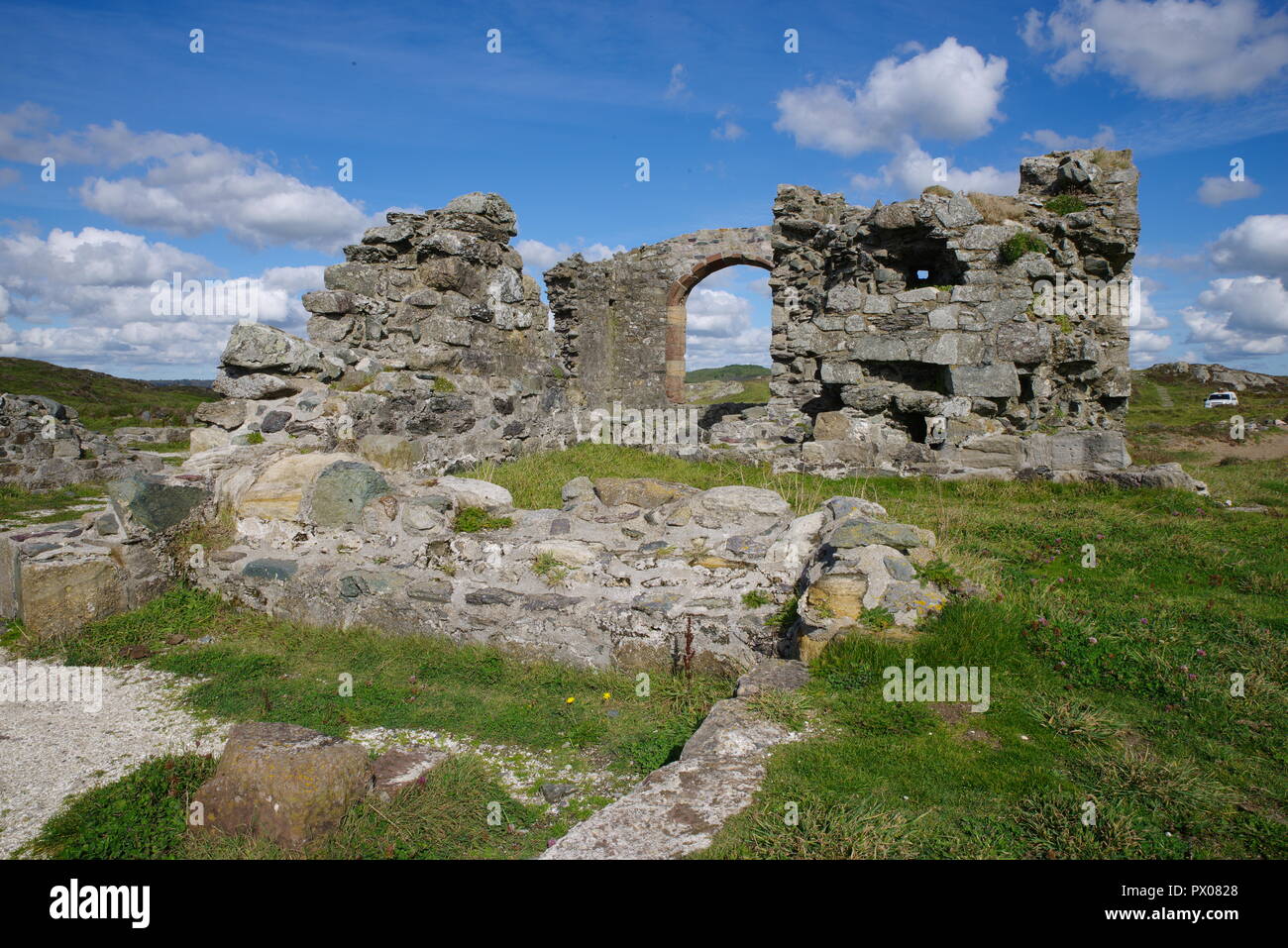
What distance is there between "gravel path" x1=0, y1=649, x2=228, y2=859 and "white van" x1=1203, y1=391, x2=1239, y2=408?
37.2 m

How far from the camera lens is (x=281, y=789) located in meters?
3.01

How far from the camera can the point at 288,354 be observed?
24.6ft

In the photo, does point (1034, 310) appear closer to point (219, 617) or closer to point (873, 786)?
point (873, 786)

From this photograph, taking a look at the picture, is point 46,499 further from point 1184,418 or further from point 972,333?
point 1184,418

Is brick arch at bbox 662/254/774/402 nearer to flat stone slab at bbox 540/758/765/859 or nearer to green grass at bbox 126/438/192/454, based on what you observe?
green grass at bbox 126/438/192/454

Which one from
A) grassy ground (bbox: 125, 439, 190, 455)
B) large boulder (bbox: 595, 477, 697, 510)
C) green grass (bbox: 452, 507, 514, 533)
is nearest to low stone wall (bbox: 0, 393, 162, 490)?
grassy ground (bbox: 125, 439, 190, 455)

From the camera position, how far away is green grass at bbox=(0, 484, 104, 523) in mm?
11727

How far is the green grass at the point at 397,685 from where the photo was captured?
4051 millimetres

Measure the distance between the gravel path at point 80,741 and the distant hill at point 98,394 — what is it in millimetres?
25857

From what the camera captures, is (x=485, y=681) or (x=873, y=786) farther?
(x=485, y=681)

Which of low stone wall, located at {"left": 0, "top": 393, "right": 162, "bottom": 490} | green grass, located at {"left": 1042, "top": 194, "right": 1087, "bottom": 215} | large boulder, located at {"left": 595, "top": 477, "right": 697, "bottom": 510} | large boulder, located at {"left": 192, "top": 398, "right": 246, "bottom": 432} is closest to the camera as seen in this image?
large boulder, located at {"left": 595, "top": 477, "right": 697, "bottom": 510}

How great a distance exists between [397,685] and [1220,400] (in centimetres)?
3925
